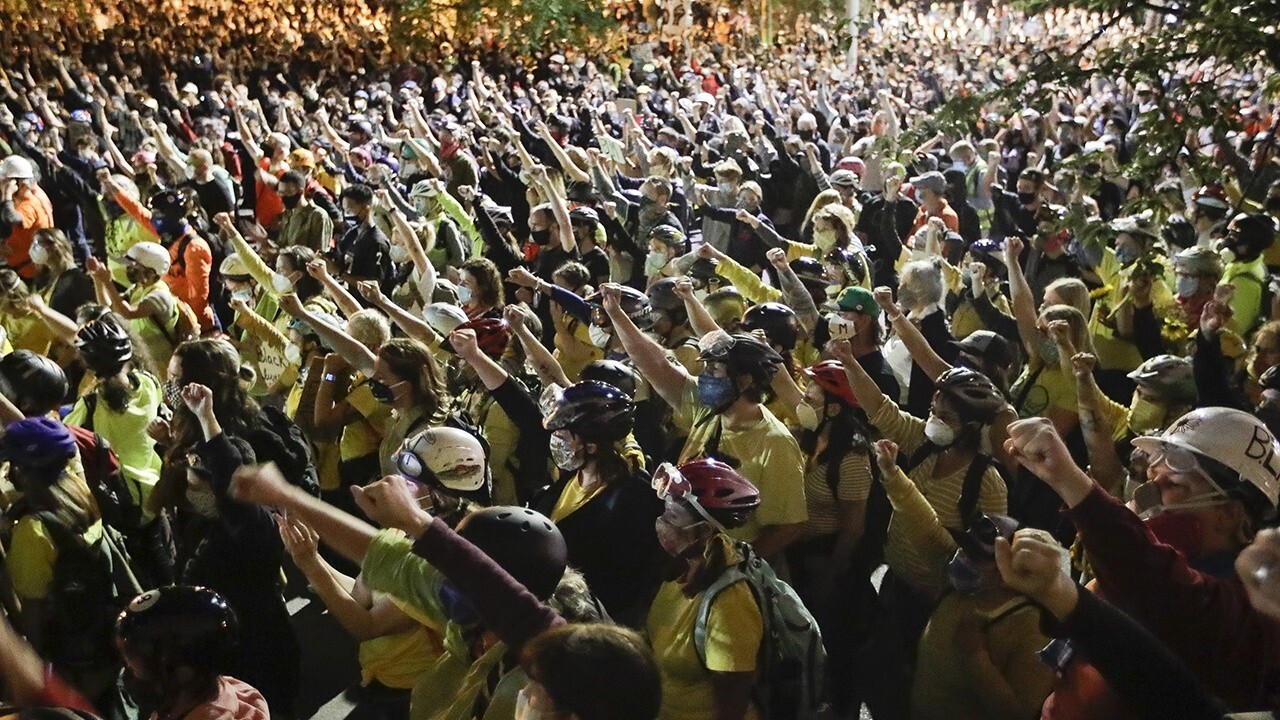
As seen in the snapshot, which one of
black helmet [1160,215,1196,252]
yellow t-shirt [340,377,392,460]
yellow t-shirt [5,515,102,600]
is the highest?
yellow t-shirt [5,515,102,600]

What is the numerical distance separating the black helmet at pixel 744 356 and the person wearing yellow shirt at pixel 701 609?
109 cm

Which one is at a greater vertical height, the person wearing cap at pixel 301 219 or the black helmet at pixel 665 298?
the black helmet at pixel 665 298

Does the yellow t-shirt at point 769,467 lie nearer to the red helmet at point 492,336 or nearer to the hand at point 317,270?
the red helmet at point 492,336

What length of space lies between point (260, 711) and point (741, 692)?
1184 millimetres

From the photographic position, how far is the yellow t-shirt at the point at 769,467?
470 cm

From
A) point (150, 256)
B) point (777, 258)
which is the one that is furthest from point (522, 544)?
point (150, 256)

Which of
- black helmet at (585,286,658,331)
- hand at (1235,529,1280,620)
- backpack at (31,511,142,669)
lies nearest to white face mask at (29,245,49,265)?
black helmet at (585,286,658,331)

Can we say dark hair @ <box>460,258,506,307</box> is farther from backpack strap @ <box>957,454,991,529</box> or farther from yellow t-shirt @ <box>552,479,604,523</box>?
backpack strap @ <box>957,454,991,529</box>

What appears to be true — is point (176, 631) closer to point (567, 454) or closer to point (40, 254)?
point (567, 454)

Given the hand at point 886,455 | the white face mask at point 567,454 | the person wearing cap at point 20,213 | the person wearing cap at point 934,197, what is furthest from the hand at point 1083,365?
the person wearing cap at point 20,213

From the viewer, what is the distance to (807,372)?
522 cm

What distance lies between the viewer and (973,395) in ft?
15.5

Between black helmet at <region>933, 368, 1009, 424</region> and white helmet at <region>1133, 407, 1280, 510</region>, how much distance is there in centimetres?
128

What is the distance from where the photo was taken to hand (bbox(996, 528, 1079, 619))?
2.46 metres
